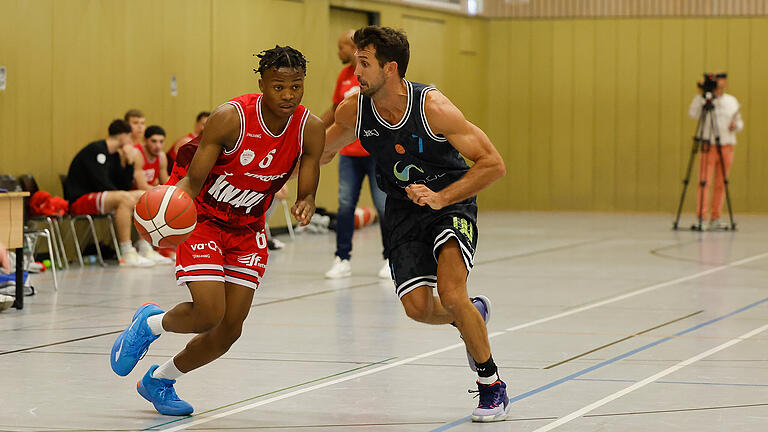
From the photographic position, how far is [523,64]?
20.9 m

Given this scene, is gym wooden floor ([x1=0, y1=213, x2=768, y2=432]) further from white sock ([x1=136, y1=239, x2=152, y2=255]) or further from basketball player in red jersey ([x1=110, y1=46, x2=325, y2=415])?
white sock ([x1=136, y1=239, x2=152, y2=255])

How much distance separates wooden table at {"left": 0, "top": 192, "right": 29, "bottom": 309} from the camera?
7.96 m

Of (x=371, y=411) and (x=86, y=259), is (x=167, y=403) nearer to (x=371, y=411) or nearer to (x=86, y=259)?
(x=371, y=411)

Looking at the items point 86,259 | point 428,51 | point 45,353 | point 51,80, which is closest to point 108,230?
point 86,259

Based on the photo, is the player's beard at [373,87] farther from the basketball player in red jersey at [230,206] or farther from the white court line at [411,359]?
the white court line at [411,359]

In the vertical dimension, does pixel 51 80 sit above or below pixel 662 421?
above

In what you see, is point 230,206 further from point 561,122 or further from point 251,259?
point 561,122

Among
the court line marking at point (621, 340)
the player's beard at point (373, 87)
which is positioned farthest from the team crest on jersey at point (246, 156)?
the court line marking at point (621, 340)

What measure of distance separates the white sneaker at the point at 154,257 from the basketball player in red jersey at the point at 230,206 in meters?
6.48

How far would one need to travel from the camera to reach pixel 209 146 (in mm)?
4766

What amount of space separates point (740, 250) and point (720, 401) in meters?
8.15

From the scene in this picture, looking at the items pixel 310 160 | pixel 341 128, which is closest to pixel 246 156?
pixel 310 160

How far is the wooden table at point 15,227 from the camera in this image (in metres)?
7.96

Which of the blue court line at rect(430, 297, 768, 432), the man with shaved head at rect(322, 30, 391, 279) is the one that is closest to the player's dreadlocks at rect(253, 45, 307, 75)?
the blue court line at rect(430, 297, 768, 432)
